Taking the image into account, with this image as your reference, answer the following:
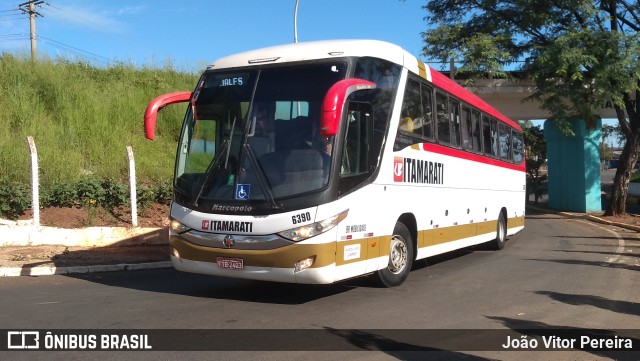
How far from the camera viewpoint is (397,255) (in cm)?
834

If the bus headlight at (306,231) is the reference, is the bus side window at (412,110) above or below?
above

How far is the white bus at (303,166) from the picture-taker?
6672 millimetres

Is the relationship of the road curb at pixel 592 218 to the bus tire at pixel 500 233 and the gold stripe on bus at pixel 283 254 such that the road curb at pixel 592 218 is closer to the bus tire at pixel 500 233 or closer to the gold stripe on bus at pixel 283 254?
the bus tire at pixel 500 233

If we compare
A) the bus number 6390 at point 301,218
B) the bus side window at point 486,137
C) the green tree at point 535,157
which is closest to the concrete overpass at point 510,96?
the green tree at point 535,157

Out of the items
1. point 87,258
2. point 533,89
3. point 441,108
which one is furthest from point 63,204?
point 533,89

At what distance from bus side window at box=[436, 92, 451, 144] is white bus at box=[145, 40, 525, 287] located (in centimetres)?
92

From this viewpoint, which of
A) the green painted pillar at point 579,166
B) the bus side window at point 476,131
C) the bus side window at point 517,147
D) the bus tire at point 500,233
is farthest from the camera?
the green painted pillar at point 579,166

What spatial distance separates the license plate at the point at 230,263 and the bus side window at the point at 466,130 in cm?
586

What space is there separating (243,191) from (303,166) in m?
0.81

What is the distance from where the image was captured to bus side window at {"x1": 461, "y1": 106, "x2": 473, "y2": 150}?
1108cm

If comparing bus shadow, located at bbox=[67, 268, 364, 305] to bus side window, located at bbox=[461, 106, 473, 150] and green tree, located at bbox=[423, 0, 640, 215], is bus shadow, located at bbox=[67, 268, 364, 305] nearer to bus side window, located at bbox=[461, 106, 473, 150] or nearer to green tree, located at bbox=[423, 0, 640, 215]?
bus side window, located at bbox=[461, 106, 473, 150]

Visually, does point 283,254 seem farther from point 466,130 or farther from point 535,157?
point 535,157

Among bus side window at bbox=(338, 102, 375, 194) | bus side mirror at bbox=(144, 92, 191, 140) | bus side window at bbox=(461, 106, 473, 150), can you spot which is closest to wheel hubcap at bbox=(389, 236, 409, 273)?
bus side window at bbox=(338, 102, 375, 194)

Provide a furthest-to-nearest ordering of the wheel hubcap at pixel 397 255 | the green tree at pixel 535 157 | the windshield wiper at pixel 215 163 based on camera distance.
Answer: the green tree at pixel 535 157 → the wheel hubcap at pixel 397 255 → the windshield wiper at pixel 215 163
